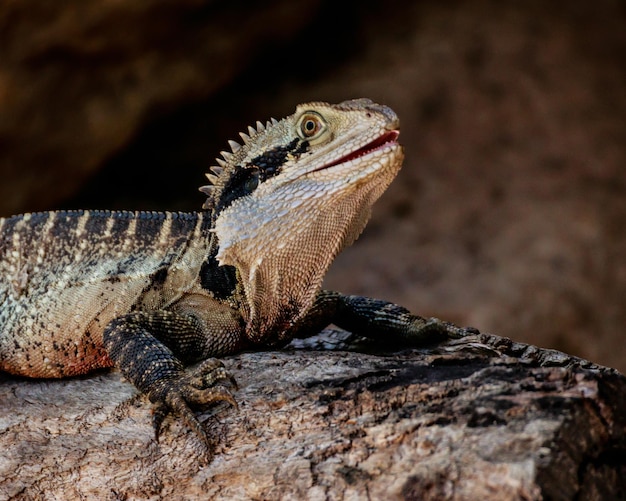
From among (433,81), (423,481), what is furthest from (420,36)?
(423,481)

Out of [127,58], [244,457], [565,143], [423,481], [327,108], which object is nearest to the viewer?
[423,481]

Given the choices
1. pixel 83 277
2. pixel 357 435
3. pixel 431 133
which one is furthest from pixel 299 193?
pixel 431 133

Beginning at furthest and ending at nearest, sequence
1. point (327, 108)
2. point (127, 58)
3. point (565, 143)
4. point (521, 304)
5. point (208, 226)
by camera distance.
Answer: point (565, 143) < point (521, 304) < point (127, 58) < point (208, 226) < point (327, 108)

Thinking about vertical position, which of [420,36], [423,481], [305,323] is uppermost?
[420,36]

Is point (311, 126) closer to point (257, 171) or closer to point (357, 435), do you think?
point (257, 171)

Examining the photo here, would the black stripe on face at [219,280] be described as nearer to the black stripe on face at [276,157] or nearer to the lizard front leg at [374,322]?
the lizard front leg at [374,322]

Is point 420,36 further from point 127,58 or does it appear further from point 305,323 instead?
point 305,323

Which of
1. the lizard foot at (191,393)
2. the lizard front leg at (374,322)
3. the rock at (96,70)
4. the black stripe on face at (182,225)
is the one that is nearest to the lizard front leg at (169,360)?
the lizard foot at (191,393)

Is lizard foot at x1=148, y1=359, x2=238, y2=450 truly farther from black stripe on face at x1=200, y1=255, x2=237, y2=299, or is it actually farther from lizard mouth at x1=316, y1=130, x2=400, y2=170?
lizard mouth at x1=316, y1=130, x2=400, y2=170
